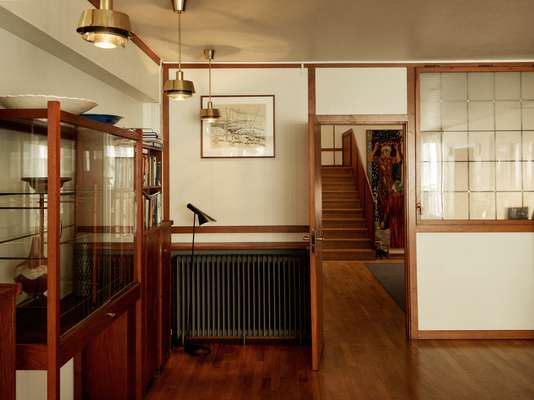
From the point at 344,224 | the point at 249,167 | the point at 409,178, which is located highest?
the point at 249,167

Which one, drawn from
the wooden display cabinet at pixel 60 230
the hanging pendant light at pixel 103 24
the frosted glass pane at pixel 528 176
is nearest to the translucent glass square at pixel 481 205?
the frosted glass pane at pixel 528 176

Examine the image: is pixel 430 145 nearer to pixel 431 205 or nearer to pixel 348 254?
pixel 431 205

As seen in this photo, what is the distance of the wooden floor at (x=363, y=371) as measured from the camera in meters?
3.43

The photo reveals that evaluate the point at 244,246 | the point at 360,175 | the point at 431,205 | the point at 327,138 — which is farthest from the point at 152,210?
the point at 327,138

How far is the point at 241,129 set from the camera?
4652mm

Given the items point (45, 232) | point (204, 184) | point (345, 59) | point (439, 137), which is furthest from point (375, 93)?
point (45, 232)

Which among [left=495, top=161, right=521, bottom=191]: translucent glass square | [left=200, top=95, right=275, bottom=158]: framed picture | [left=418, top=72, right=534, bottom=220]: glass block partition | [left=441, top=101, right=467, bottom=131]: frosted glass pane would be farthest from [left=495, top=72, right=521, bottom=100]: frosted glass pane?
[left=200, top=95, right=275, bottom=158]: framed picture

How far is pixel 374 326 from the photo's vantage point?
5.05 meters

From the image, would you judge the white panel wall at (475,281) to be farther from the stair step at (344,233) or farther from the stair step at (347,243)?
the stair step at (344,233)

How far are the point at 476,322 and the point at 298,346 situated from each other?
170 cm

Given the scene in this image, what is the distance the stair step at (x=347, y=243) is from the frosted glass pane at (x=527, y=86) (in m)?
4.79

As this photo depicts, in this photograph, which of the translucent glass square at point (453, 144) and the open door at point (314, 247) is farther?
the translucent glass square at point (453, 144)

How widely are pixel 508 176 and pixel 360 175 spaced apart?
545cm

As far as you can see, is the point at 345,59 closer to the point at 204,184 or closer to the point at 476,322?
the point at 204,184
